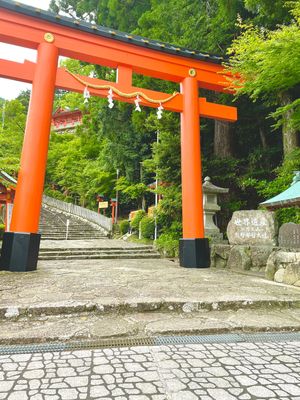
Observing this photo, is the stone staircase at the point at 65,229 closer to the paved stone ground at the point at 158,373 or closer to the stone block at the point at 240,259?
the stone block at the point at 240,259

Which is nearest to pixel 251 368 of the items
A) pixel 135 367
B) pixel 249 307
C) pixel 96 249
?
pixel 135 367

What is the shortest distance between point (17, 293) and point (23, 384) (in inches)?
77.2

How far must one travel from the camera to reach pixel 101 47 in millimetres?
6250

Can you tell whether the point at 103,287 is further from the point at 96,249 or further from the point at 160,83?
the point at 160,83

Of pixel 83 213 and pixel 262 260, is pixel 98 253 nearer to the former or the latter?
pixel 262 260

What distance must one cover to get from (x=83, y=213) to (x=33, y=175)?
15.8 meters

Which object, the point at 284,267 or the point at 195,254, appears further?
the point at 195,254

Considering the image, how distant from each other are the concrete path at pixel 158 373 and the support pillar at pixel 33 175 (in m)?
3.48

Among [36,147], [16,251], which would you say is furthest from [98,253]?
[36,147]

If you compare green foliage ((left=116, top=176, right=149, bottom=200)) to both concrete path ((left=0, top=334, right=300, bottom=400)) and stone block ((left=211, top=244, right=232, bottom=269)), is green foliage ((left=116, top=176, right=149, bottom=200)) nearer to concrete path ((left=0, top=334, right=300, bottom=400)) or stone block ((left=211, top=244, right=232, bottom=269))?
stone block ((left=211, top=244, right=232, bottom=269))

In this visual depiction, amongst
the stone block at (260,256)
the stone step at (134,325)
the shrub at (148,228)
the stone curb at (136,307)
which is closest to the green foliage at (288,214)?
the stone block at (260,256)

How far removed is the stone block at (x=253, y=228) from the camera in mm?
5520

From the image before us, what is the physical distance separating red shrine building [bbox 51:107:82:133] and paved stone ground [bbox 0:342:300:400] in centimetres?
3926

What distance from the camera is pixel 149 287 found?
149 inches
